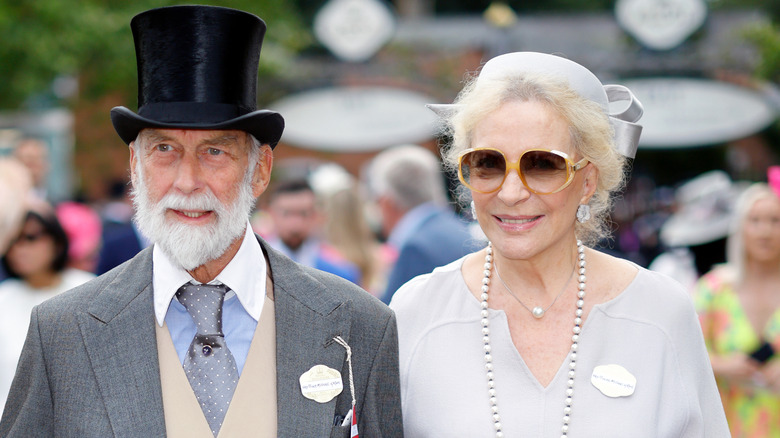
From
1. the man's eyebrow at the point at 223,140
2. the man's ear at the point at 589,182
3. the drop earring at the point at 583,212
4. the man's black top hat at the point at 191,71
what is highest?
the man's black top hat at the point at 191,71

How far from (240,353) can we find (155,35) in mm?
976

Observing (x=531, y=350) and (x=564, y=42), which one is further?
(x=564, y=42)

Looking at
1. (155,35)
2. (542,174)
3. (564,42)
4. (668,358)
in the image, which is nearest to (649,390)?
(668,358)

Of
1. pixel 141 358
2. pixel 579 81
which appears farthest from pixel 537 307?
pixel 141 358

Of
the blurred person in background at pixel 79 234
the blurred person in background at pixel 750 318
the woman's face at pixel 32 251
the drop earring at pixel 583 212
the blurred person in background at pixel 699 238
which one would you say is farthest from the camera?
the blurred person in background at pixel 699 238

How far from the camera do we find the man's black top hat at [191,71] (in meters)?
2.58

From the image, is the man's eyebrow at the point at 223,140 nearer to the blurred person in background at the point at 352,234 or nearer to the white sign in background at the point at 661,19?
the blurred person in background at the point at 352,234

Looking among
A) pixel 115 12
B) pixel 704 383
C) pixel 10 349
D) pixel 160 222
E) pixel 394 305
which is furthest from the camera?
pixel 115 12

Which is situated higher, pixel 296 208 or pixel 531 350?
pixel 531 350

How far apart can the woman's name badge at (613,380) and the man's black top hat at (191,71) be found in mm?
1261

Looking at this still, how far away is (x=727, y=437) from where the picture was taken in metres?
2.79

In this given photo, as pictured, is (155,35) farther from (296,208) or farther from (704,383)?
(296,208)

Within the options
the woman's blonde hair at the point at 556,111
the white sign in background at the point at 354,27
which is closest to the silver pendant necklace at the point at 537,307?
the woman's blonde hair at the point at 556,111

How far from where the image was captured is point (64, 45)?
1365 centimetres
